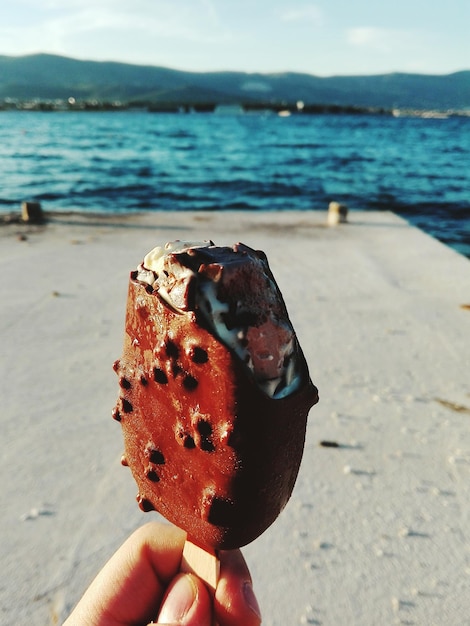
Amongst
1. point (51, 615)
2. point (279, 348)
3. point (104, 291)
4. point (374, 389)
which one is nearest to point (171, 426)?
point (279, 348)

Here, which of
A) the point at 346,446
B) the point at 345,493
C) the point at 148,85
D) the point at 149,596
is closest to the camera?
the point at 149,596

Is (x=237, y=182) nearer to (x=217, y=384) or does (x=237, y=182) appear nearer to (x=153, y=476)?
(x=153, y=476)

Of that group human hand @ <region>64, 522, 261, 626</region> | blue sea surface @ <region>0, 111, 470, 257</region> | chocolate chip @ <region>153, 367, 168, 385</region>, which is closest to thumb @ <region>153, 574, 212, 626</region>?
human hand @ <region>64, 522, 261, 626</region>

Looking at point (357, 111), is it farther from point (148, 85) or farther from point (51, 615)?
point (51, 615)

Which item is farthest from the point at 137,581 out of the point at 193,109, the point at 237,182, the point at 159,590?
the point at 193,109

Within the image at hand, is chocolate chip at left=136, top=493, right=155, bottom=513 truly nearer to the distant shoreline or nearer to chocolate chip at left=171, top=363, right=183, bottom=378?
chocolate chip at left=171, top=363, right=183, bottom=378
